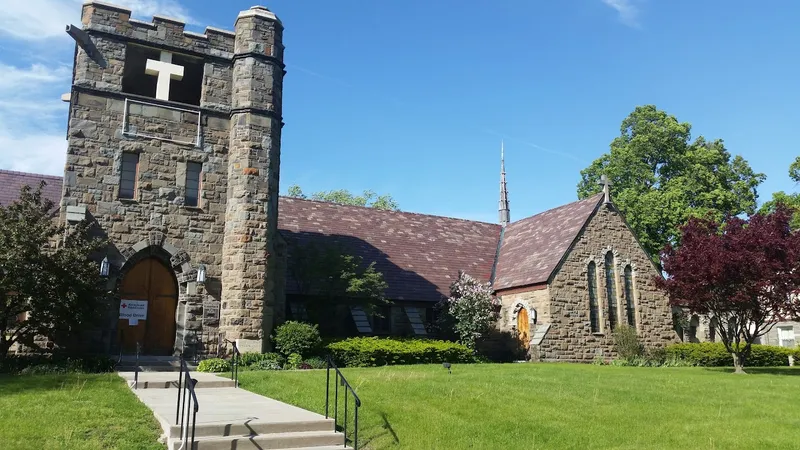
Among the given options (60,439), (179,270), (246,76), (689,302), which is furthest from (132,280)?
(689,302)

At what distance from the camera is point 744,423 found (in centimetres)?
1034

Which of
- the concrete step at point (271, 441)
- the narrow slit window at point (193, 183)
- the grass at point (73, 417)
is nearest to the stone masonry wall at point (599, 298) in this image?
the narrow slit window at point (193, 183)

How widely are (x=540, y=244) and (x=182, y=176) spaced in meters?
15.9

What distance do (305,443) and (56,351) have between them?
1173cm

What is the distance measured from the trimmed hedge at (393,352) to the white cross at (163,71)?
32.3ft

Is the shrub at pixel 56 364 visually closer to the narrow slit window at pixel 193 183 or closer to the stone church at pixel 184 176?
the stone church at pixel 184 176

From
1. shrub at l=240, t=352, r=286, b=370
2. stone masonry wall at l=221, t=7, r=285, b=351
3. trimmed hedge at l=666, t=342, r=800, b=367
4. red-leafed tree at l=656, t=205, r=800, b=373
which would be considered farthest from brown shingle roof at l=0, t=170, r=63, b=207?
trimmed hedge at l=666, t=342, r=800, b=367

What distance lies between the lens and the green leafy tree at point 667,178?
120 ft

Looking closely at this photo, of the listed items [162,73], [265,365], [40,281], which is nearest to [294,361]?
[265,365]

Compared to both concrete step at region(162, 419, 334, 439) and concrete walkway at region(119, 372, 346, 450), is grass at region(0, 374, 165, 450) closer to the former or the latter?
concrete walkway at region(119, 372, 346, 450)

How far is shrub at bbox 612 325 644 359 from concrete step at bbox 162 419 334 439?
19098mm

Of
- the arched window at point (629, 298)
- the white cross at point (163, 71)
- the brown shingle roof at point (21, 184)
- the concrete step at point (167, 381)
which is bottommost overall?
the concrete step at point (167, 381)

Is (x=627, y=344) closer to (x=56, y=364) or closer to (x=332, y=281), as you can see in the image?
(x=332, y=281)

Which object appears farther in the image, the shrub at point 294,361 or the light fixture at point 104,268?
the shrub at point 294,361
